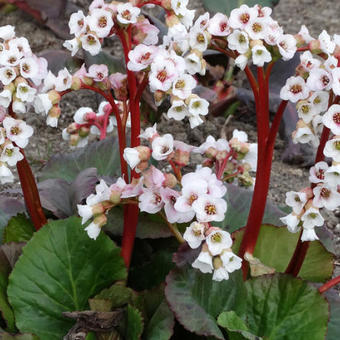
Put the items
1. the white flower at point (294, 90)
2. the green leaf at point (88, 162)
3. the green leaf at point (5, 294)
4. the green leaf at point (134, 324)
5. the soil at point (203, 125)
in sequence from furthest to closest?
the soil at point (203, 125), the green leaf at point (88, 162), the green leaf at point (5, 294), the green leaf at point (134, 324), the white flower at point (294, 90)

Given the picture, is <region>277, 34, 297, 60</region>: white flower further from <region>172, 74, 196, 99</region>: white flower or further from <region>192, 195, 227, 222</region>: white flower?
<region>192, 195, 227, 222</region>: white flower

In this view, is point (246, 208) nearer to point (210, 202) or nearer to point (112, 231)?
point (112, 231)

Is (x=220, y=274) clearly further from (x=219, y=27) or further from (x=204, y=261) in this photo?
(x=219, y=27)

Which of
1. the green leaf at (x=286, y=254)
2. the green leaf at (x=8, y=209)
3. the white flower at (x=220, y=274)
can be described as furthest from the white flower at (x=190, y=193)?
the green leaf at (x=8, y=209)

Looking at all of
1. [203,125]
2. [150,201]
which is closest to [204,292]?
[150,201]

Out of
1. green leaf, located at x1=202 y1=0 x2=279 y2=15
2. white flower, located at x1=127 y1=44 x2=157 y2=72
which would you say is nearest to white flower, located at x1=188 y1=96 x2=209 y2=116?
white flower, located at x1=127 y1=44 x2=157 y2=72

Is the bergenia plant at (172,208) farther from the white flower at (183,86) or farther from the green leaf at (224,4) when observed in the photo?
the green leaf at (224,4)
